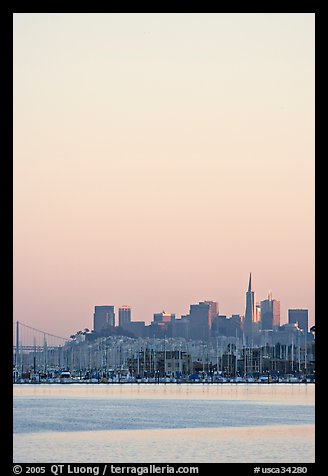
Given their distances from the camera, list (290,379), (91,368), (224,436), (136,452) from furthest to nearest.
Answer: (91,368)
(290,379)
(224,436)
(136,452)

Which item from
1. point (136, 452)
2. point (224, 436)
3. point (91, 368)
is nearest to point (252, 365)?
point (91, 368)
